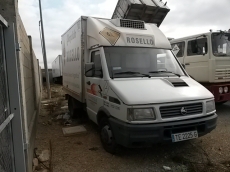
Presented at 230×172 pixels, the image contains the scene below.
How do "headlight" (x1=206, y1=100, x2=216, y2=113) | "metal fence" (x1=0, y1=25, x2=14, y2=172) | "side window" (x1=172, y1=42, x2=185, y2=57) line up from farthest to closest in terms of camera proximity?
"side window" (x1=172, y1=42, x2=185, y2=57) → "headlight" (x1=206, y1=100, x2=216, y2=113) → "metal fence" (x1=0, y1=25, x2=14, y2=172)

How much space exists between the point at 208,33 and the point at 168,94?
4044 millimetres

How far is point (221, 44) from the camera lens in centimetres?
661

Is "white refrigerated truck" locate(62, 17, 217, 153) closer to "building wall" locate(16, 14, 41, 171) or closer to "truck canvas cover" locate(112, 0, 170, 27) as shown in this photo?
"building wall" locate(16, 14, 41, 171)

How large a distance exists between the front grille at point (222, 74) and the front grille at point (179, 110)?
3.33 m

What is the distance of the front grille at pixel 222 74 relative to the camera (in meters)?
6.48

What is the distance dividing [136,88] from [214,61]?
13.1 ft

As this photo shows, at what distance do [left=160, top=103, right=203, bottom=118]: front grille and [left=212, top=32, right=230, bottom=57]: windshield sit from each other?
11.6 ft

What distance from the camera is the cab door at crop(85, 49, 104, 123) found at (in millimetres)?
4367

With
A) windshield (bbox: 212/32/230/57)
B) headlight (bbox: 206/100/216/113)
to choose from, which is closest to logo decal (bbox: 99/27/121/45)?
headlight (bbox: 206/100/216/113)

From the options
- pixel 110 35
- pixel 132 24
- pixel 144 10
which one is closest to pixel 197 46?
pixel 144 10

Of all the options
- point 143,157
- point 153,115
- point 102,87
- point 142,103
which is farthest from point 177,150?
point 102,87

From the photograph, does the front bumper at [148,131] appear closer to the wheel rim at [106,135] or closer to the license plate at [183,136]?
the license plate at [183,136]

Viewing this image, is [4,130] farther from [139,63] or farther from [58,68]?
[58,68]

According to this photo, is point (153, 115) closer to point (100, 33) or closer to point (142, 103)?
point (142, 103)
